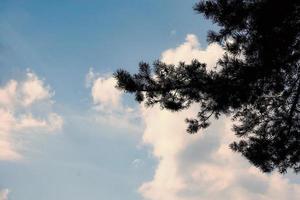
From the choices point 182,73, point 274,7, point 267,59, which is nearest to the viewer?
point 274,7

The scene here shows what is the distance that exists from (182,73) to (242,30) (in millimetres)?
1765

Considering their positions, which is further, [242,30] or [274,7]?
[242,30]

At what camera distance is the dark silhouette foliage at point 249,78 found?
29.7 feet

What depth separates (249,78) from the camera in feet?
31.4

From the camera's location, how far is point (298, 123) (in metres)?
10.9

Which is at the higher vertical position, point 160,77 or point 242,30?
point 242,30

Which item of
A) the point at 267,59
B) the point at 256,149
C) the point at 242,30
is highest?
the point at 242,30

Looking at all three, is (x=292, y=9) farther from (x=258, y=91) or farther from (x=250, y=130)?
(x=250, y=130)

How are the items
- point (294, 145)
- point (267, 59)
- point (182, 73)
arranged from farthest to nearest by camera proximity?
point (294, 145)
point (182, 73)
point (267, 59)

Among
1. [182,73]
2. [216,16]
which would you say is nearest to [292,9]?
[216,16]

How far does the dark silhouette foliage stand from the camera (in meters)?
9.05

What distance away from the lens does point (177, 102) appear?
10141 mm

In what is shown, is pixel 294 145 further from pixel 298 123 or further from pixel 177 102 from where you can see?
pixel 177 102

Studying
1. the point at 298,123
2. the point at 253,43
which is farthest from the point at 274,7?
the point at 298,123
